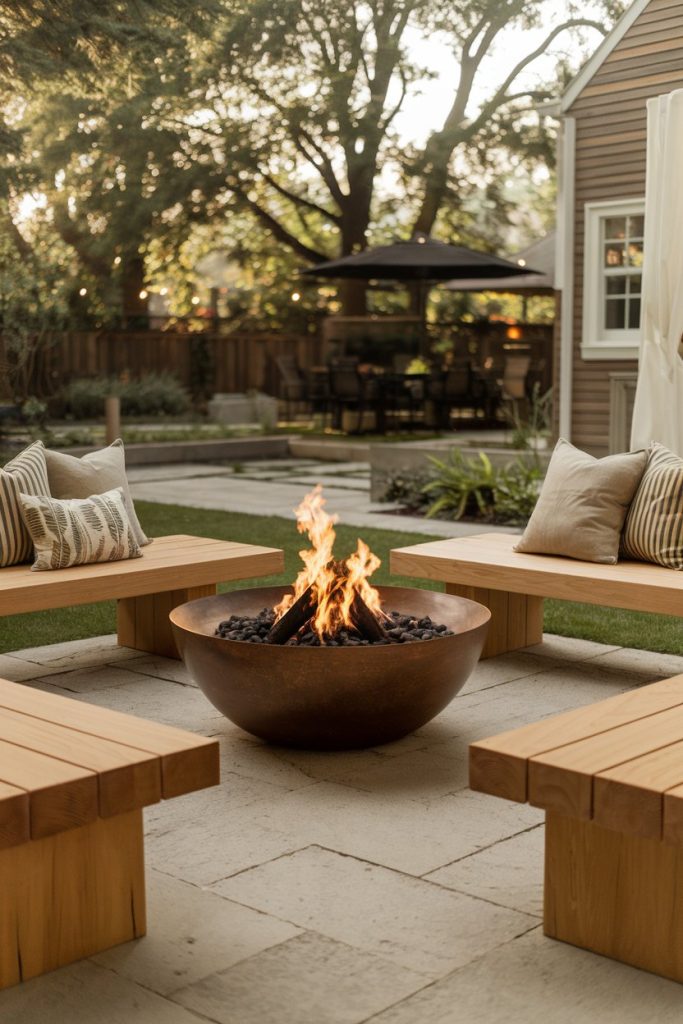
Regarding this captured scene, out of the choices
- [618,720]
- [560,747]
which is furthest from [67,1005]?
[618,720]

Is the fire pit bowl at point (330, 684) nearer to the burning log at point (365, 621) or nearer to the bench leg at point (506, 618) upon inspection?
the burning log at point (365, 621)

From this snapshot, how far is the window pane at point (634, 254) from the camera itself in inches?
431

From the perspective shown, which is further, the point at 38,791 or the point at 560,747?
the point at 560,747

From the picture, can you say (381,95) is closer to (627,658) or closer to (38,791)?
(627,658)

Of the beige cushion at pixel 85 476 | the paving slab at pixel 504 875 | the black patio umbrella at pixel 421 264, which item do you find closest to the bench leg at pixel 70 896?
the paving slab at pixel 504 875

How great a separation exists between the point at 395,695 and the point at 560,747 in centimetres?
110

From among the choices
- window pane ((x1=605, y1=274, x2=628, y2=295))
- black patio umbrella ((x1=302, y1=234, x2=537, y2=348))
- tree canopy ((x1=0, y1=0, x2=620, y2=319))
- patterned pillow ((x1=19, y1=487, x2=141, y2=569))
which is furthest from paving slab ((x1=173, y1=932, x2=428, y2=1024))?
tree canopy ((x1=0, y1=0, x2=620, y2=319))

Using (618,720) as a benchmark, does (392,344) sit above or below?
above

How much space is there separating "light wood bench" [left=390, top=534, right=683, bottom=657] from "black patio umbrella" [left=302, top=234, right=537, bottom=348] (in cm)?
993

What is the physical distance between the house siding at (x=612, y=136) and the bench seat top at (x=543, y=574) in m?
6.30

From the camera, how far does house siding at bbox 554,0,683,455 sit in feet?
33.9

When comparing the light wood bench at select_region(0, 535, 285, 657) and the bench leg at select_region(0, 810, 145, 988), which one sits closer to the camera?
the bench leg at select_region(0, 810, 145, 988)

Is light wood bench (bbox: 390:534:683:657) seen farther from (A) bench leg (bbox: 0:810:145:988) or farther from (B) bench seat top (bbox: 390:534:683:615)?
(A) bench leg (bbox: 0:810:145:988)

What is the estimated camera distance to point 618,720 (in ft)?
8.80
